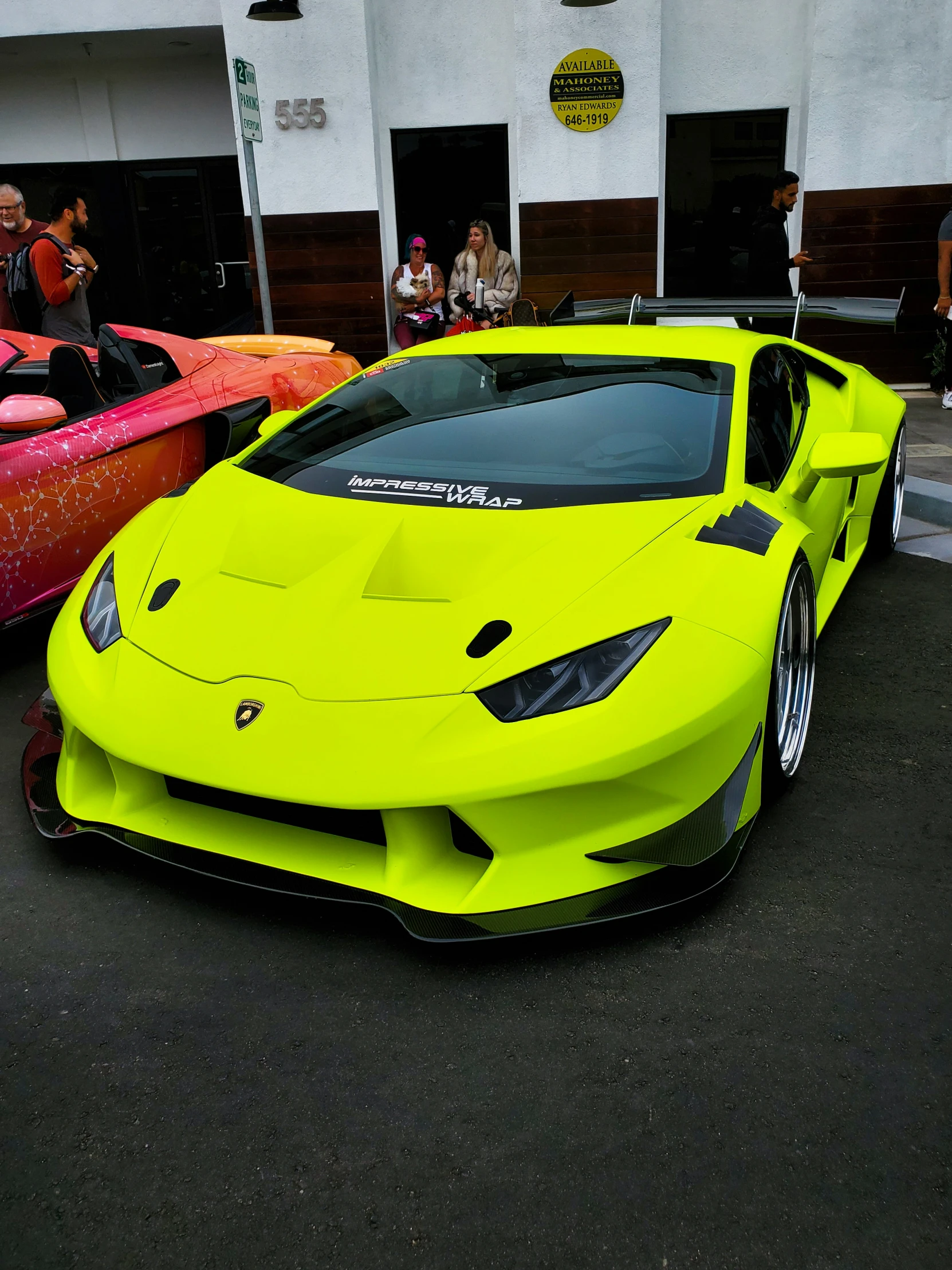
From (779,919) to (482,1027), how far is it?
0.73 meters

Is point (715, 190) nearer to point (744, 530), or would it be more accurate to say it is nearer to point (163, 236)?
point (163, 236)

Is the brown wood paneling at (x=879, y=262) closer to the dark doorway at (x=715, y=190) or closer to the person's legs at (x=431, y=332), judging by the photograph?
the dark doorway at (x=715, y=190)

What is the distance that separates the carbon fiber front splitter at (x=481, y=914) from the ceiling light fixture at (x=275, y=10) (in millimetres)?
7026

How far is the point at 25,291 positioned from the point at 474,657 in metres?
5.26

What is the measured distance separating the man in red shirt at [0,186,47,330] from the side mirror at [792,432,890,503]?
539 cm

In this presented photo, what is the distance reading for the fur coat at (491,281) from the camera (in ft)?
30.9

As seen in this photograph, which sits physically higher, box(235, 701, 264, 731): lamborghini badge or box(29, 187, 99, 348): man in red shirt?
box(29, 187, 99, 348): man in red shirt

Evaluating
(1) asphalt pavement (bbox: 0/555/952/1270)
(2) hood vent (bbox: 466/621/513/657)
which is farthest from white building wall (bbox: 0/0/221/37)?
(2) hood vent (bbox: 466/621/513/657)

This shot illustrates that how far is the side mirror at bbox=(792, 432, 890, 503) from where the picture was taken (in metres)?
2.97

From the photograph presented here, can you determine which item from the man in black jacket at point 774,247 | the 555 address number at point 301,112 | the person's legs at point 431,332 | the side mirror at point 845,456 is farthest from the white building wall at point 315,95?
the side mirror at point 845,456

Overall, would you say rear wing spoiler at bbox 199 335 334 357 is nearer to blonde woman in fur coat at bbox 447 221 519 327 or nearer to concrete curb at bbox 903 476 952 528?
concrete curb at bbox 903 476 952 528

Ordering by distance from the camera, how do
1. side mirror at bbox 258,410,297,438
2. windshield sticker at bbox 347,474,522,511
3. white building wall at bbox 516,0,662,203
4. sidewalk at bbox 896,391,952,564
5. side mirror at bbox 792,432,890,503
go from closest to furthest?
windshield sticker at bbox 347,474,522,511 < side mirror at bbox 792,432,890,503 < side mirror at bbox 258,410,297,438 < sidewalk at bbox 896,391,952,564 < white building wall at bbox 516,0,662,203

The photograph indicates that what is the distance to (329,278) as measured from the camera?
977 centimetres

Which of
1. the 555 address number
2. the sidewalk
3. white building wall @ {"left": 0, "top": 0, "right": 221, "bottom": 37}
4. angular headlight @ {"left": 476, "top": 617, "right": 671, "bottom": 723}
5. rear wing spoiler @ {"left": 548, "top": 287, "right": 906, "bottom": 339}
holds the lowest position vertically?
the sidewalk
